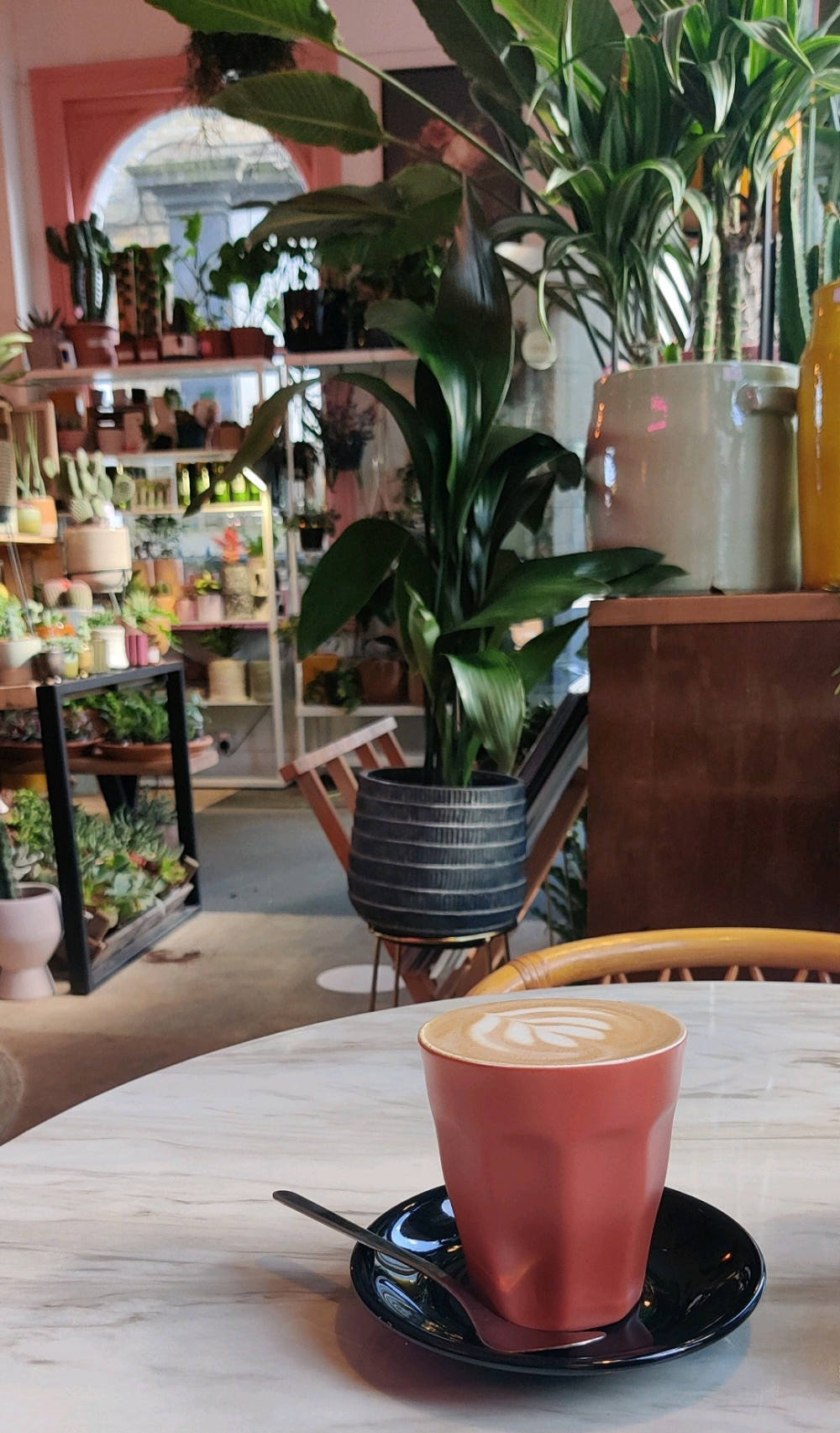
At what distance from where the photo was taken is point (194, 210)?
245 inches

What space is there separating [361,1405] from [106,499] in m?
3.96

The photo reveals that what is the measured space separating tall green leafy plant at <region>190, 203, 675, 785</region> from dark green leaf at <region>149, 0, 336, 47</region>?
397mm

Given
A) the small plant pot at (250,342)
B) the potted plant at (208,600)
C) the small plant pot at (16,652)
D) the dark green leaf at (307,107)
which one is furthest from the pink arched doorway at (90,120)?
the dark green leaf at (307,107)

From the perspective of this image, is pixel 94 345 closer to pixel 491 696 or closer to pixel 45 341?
pixel 45 341

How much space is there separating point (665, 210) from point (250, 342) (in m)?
4.48

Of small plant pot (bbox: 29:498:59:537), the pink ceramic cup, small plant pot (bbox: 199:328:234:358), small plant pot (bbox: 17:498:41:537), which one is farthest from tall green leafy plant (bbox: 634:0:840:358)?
small plant pot (bbox: 199:328:234:358)

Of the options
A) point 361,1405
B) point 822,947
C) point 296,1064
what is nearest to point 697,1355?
point 361,1405

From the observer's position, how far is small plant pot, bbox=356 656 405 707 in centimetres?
528

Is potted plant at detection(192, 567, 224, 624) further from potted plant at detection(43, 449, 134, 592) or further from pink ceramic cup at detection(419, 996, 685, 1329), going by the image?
pink ceramic cup at detection(419, 996, 685, 1329)

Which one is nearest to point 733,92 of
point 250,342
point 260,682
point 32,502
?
point 32,502

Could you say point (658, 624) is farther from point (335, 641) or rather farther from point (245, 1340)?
point (335, 641)

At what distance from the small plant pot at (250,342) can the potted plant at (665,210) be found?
4.15 metres

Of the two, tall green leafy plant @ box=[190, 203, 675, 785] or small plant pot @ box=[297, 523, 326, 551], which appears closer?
tall green leafy plant @ box=[190, 203, 675, 785]

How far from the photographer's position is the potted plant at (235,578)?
5.71 meters
